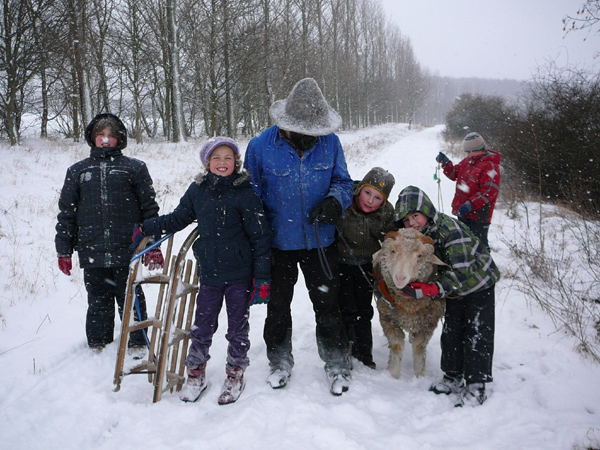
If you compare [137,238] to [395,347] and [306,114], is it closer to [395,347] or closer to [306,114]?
[306,114]

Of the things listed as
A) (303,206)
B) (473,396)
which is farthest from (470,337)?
(303,206)

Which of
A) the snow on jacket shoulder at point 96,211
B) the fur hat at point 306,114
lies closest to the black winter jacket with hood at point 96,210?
the snow on jacket shoulder at point 96,211

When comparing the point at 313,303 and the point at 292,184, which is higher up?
the point at 292,184

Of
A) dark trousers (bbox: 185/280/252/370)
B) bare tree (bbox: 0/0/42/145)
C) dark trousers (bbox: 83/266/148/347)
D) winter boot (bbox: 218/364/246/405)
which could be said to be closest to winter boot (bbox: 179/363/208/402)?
dark trousers (bbox: 185/280/252/370)

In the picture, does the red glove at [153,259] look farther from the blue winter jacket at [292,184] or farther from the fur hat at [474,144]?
the fur hat at [474,144]

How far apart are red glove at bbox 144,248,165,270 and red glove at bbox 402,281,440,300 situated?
2167 millimetres

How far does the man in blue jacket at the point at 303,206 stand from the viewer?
8.81ft

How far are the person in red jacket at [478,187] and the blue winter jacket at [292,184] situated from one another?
2.67 metres

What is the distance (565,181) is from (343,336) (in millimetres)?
8267

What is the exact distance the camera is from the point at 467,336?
2.77 m

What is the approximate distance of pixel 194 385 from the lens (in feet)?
8.77

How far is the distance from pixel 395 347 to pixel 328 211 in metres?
1.43

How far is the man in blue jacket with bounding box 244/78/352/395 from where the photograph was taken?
2686 millimetres

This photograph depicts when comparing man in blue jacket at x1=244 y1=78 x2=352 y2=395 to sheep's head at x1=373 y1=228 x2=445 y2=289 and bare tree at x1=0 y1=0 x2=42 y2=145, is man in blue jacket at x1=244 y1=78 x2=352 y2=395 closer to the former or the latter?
→ sheep's head at x1=373 y1=228 x2=445 y2=289
